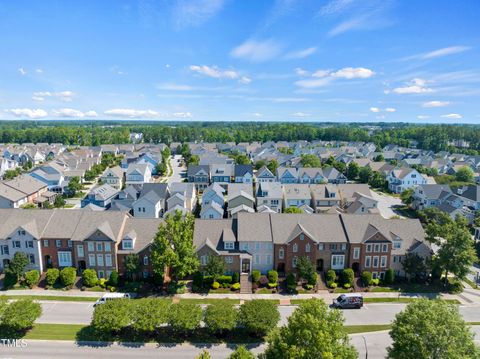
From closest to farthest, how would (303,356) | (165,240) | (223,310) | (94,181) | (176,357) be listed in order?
(303,356)
(176,357)
(223,310)
(165,240)
(94,181)

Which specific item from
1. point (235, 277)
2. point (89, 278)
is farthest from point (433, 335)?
point (89, 278)

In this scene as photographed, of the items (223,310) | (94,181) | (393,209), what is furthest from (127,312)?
(94,181)

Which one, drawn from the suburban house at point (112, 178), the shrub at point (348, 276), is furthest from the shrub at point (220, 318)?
the suburban house at point (112, 178)

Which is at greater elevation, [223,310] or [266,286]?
[223,310]

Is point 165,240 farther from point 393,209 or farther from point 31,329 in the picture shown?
point 393,209

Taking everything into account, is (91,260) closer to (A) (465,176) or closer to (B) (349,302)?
(B) (349,302)

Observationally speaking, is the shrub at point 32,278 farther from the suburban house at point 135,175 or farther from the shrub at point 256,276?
the suburban house at point 135,175
